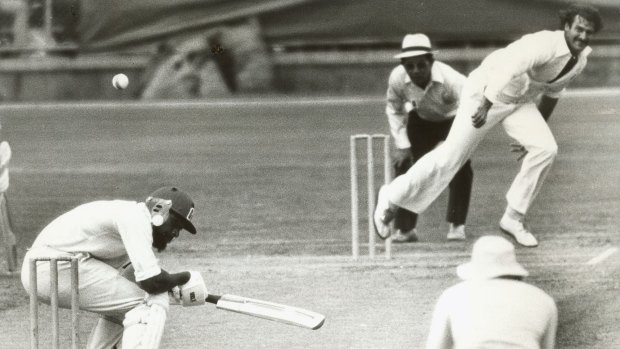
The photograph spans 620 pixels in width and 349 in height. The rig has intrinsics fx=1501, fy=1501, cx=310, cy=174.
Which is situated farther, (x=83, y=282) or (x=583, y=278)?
(x=583, y=278)

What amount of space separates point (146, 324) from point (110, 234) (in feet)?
1.90

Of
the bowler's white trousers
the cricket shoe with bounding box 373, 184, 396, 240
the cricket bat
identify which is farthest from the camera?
the cricket shoe with bounding box 373, 184, 396, 240

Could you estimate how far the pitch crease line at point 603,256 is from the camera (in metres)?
10.3

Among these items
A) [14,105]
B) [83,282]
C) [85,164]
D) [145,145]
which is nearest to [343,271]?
[83,282]

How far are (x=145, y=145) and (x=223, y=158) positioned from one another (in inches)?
59.4

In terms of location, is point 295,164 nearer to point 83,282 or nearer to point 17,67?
point 17,67

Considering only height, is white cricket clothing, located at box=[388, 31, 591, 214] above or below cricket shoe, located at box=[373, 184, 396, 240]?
above

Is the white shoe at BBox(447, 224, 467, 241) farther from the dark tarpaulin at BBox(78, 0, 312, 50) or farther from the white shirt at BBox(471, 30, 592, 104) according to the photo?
the dark tarpaulin at BBox(78, 0, 312, 50)

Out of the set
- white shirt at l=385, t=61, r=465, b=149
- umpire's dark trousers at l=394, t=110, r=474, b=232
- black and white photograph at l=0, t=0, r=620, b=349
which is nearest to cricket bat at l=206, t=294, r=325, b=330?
black and white photograph at l=0, t=0, r=620, b=349

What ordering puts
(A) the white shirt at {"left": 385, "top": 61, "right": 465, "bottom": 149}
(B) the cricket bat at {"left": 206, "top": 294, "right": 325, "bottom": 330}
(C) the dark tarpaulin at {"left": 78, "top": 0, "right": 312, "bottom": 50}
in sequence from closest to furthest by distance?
(B) the cricket bat at {"left": 206, "top": 294, "right": 325, "bottom": 330}
(A) the white shirt at {"left": 385, "top": 61, "right": 465, "bottom": 149}
(C) the dark tarpaulin at {"left": 78, "top": 0, "right": 312, "bottom": 50}

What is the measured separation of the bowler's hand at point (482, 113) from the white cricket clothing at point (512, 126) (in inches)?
3.1

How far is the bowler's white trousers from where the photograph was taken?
9.50 metres

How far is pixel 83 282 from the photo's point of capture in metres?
7.47

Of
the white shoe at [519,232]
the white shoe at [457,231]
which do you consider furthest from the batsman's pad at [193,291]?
the white shoe at [457,231]
